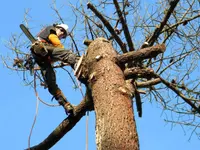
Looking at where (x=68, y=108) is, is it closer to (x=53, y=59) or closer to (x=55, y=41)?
(x=53, y=59)

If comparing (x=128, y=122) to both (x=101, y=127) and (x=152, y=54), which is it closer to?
(x=101, y=127)

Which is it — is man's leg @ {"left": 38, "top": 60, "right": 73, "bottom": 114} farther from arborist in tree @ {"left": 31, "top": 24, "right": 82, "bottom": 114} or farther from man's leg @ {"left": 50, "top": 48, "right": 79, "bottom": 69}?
man's leg @ {"left": 50, "top": 48, "right": 79, "bottom": 69}

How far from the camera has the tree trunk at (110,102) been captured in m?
2.70

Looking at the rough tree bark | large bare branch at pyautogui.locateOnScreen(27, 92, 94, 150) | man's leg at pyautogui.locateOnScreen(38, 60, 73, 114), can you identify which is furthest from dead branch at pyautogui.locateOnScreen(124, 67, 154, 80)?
man's leg at pyautogui.locateOnScreen(38, 60, 73, 114)

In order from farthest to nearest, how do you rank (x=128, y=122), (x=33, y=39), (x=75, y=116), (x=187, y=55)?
(x=187, y=55) → (x=33, y=39) → (x=75, y=116) → (x=128, y=122)

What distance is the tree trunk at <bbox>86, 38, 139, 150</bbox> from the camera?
2.70 metres

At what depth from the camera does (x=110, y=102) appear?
2.96m

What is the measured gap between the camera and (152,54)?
3236 millimetres

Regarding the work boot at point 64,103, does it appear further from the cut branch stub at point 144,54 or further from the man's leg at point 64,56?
the cut branch stub at point 144,54

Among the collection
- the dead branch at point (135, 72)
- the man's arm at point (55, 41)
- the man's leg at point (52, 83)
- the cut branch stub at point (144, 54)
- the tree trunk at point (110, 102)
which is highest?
the man's arm at point (55, 41)

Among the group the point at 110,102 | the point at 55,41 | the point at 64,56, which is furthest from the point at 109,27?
the point at 110,102

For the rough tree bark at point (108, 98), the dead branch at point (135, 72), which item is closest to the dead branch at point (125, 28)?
the rough tree bark at point (108, 98)

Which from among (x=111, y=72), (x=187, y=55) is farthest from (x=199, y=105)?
(x=111, y=72)

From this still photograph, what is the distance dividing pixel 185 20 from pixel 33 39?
6.64 feet
